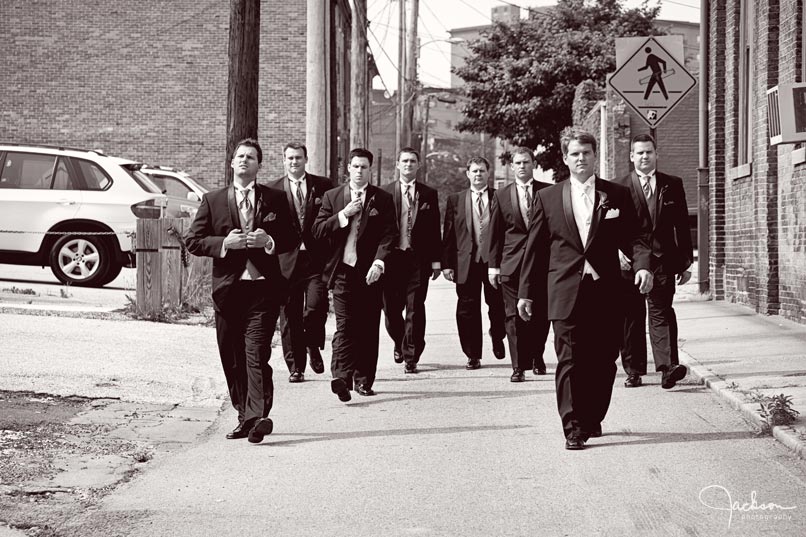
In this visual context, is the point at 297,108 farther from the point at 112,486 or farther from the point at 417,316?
the point at 112,486

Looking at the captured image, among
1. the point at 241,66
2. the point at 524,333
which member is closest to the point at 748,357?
Answer: the point at 524,333

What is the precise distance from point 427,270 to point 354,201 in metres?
2.13

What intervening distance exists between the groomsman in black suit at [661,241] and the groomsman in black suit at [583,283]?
7.93 ft

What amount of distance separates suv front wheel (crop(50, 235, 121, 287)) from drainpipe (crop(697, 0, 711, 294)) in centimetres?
914

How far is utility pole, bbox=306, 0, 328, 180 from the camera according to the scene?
17000mm

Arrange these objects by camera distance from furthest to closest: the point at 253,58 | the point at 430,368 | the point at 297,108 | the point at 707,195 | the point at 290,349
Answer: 1. the point at 297,108
2. the point at 707,195
3. the point at 253,58
4. the point at 430,368
5. the point at 290,349

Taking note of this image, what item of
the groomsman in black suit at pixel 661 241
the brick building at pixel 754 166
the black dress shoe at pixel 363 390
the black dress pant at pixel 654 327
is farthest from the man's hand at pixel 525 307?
the brick building at pixel 754 166

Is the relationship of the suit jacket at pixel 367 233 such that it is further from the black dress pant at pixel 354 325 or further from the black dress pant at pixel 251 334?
the black dress pant at pixel 251 334

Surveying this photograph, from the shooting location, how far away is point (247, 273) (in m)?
7.88

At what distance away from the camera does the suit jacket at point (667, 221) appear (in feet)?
32.9

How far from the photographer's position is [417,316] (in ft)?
37.6

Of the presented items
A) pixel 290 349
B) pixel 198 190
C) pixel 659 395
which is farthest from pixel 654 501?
pixel 198 190

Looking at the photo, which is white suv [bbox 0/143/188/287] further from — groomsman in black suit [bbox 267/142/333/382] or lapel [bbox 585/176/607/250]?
lapel [bbox 585/176/607/250]

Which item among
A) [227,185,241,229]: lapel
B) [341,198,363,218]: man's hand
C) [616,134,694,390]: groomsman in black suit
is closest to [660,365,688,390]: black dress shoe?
[616,134,694,390]: groomsman in black suit
